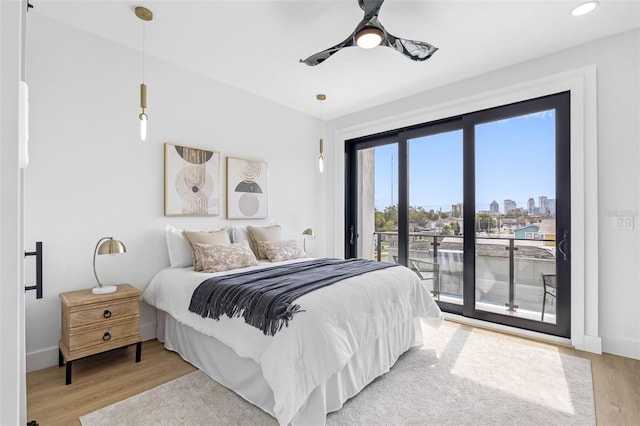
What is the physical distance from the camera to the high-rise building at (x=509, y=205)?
3352mm

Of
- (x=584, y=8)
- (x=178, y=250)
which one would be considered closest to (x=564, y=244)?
(x=584, y=8)

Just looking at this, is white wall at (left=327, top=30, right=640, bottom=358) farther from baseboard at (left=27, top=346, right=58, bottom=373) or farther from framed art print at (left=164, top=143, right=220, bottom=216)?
baseboard at (left=27, top=346, right=58, bottom=373)

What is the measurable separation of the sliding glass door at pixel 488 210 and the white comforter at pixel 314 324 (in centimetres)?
114

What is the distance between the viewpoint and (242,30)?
266 centimetres

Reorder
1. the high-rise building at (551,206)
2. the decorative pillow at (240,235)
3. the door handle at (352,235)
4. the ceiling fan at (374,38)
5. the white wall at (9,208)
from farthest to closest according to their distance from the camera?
1. the door handle at (352,235)
2. the decorative pillow at (240,235)
3. the high-rise building at (551,206)
4. the ceiling fan at (374,38)
5. the white wall at (9,208)

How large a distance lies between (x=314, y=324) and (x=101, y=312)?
175cm

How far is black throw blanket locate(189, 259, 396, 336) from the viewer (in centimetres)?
185

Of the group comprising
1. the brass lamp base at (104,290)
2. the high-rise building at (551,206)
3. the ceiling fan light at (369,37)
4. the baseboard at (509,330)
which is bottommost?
the baseboard at (509,330)

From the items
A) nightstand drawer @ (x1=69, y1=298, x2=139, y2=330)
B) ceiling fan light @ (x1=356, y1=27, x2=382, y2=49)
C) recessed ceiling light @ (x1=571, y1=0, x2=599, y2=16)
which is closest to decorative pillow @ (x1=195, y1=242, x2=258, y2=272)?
nightstand drawer @ (x1=69, y1=298, x2=139, y2=330)

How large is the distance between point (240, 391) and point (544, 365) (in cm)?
239

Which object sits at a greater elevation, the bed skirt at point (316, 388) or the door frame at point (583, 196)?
the door frame at point (583, 196)

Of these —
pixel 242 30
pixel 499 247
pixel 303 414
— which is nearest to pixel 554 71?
pixel 499 247

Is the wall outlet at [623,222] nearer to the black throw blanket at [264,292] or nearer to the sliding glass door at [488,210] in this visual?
the sliding glass door at [488,210]

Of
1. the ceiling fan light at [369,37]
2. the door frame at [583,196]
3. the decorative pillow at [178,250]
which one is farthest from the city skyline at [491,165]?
the decorative pillow at [178,250]
